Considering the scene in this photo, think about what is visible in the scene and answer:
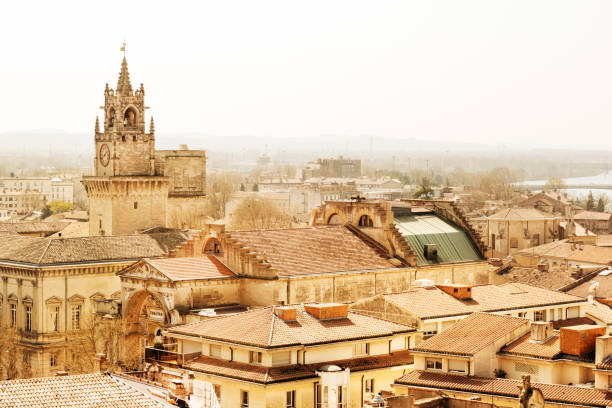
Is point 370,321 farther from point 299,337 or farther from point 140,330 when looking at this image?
point 140,330

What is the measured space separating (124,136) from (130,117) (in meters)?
1.74

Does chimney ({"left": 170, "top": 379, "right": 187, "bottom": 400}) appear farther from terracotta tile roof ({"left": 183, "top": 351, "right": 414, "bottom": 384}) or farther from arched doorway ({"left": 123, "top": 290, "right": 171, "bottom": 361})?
arched doorway ({"left": 123, "top": 290, "right": 171, "bottom": 361})

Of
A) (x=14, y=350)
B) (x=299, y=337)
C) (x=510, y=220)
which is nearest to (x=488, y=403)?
(x=299, y=337)

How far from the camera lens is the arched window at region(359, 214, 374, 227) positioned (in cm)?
6751

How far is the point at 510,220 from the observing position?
128 metres

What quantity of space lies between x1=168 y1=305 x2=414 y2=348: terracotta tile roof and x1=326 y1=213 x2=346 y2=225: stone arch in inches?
714

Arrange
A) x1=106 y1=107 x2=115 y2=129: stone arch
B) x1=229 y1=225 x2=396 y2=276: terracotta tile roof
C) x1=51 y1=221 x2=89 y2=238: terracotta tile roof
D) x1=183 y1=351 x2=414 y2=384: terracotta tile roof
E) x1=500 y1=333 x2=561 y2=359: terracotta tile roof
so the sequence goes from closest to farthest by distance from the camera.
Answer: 1. x1=500 y1=333 x2=561 y2=359: terracotta tile roof
2. x1=183 y1=351 x2=414 y2=384: terracotta tile roof
3. x1=229 y1=225 x2=396 y2=276: terracotta tile roof
4. x1=106 y1=107 x2=115 y2=129: stone arch
5. x1=51 y1=221 x2=89 y2=238: terracotta tile roof

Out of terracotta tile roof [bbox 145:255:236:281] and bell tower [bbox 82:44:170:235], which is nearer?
terracotta tile roof [bbox 145:255:236:281]

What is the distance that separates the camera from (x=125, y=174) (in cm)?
8712

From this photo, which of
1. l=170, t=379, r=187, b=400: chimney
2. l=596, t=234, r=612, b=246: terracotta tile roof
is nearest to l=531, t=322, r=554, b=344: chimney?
l=170, t=379, r=187, b=400: chimney

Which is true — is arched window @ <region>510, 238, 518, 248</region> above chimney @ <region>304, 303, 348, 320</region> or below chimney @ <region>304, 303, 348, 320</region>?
below

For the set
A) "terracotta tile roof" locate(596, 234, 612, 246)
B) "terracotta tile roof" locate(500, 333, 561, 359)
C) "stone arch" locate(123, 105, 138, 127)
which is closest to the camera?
"terracotta tile roof" locate(500, 333, 561, 359)

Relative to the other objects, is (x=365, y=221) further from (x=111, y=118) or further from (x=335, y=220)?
(x=111, y=118)

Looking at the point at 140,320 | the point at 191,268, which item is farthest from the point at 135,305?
the point at 191,268
